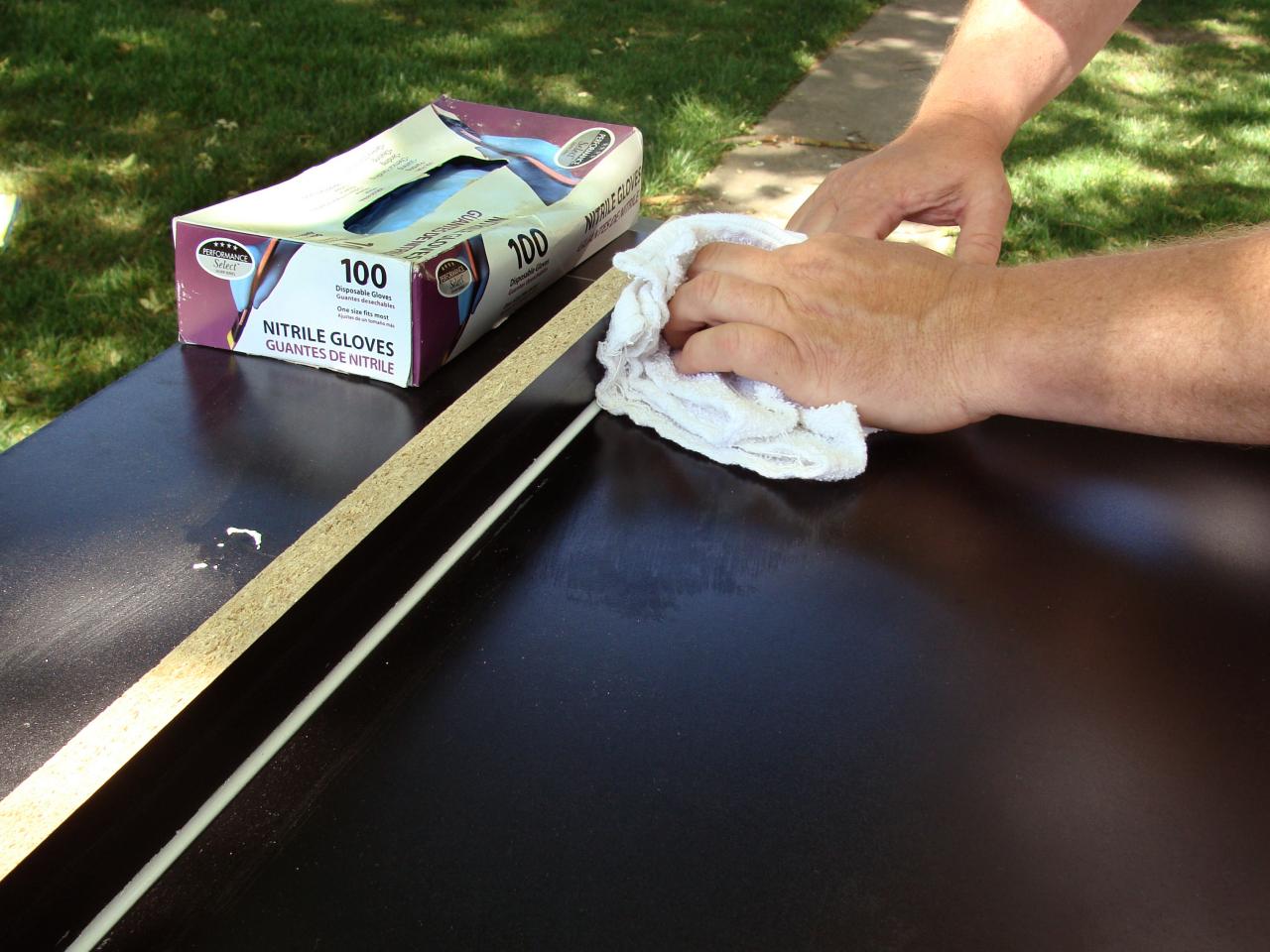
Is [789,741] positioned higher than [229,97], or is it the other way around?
[789,741]

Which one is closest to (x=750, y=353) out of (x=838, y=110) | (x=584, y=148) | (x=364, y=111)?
(x=584, y=148)

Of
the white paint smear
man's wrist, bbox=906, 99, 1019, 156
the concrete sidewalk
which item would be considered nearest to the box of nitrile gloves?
the white paint smear

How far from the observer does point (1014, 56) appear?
1312mm

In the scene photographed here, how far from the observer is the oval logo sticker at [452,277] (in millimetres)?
966

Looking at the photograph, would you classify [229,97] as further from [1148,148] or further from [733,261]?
[1148,148]

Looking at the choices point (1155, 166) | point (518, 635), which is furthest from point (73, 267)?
point (1155, 166)

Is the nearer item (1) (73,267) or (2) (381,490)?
(2) (381,490)

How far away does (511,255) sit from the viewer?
1.08m

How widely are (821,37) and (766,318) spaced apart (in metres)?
3.84

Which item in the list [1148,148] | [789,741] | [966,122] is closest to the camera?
[789,741]

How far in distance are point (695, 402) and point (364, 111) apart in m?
2.55

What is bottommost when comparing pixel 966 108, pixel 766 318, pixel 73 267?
pixel 73 267

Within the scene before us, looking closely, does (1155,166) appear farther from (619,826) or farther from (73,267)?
(619,826)

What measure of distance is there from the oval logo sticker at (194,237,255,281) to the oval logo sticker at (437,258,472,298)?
0.57ft
